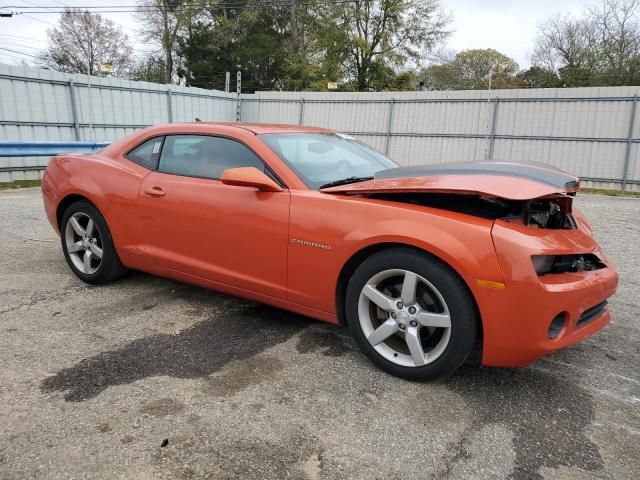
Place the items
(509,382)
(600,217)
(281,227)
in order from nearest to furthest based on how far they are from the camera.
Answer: (509,382), (281,227), (600,217)

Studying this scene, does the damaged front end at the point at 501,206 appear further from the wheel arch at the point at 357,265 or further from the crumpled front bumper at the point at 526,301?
the wheel arch at the point at 357,265

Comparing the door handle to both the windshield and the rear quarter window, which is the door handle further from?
the windshield

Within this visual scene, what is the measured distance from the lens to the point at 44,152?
1099 cm

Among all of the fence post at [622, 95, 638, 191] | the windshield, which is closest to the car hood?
the windshield

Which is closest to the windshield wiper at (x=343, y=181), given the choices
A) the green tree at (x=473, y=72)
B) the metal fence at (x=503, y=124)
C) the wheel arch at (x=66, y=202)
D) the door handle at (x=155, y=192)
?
the door handle at (x=155, y=192)

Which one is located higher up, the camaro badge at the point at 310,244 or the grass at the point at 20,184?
the camaro badge at the point at 310,244

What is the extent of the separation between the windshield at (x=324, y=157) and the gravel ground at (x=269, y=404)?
1053mm

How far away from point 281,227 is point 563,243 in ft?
5.12

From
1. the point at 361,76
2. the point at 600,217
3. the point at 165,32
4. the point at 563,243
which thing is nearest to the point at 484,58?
the point at 361,76

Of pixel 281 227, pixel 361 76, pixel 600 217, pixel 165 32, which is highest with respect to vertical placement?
pixel 165 32

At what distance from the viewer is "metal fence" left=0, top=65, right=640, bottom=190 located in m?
11.5

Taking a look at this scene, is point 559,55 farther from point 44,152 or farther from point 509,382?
point 509,382

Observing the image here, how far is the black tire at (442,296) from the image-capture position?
2.41 m

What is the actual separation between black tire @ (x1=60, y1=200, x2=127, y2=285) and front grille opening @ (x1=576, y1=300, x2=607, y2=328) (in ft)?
11.0
